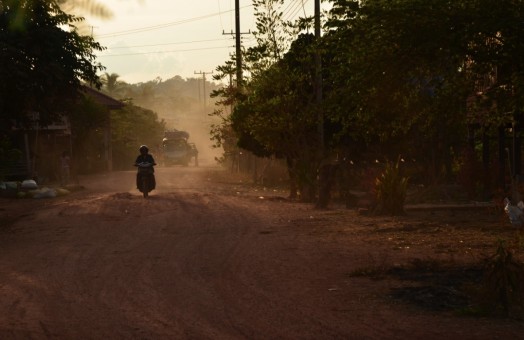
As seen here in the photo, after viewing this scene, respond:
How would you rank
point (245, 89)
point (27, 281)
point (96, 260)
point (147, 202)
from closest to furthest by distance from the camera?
point (27, 281) → point (96, 260) → point (147, 202) → point (245, 89)

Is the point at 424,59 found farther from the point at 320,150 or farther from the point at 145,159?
the point at 145,159

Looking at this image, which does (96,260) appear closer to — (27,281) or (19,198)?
(27,281)

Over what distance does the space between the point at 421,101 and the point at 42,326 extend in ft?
24.3

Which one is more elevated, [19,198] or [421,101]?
[421,101]

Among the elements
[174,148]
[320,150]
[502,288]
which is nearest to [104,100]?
[174,148]

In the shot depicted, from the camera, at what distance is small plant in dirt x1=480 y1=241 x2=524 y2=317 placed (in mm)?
8578

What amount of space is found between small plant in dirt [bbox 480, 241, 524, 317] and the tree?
18.1 metres

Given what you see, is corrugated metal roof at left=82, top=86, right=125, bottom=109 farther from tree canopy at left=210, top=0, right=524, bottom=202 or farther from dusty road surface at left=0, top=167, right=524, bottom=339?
tree canopy at left=210, top=0, right=524, bottom=202

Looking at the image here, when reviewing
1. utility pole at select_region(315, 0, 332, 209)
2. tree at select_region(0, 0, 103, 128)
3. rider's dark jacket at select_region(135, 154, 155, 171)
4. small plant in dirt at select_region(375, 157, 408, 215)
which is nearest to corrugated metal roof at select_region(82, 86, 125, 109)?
tree at select_region(0, 0, 103, 128)

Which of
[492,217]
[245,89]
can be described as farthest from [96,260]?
[245,89]

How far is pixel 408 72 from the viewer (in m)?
12.5

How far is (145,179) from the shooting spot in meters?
28.5

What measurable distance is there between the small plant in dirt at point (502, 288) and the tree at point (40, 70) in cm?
1806

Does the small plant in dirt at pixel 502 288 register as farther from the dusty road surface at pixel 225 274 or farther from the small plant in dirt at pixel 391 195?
the small plant in dirt at pixel 391 195
